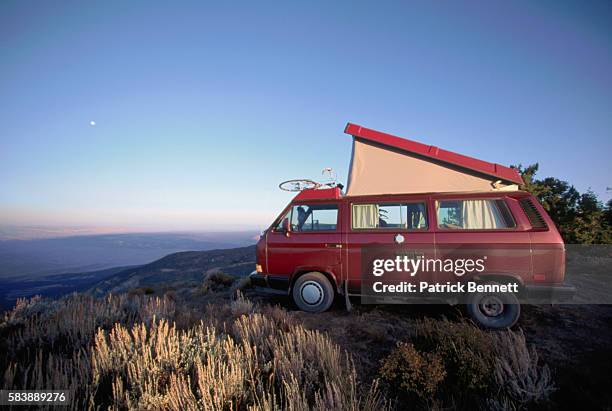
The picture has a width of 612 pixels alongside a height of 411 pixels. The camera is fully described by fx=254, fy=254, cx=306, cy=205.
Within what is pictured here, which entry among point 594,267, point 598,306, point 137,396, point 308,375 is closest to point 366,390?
point 308,375

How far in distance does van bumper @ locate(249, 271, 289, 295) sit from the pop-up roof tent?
2.39 metres

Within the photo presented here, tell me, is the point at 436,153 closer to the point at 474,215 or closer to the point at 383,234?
the point at 474,215

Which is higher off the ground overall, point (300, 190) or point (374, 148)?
point (374, 148)

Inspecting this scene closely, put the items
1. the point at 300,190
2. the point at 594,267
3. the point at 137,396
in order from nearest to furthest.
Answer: the point at 137,396, the point at 300,190, the point at 594,267

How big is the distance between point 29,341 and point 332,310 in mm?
5094

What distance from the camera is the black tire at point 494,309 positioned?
14.1ft

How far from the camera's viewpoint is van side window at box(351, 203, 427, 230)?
195 inches

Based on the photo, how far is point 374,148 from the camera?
5.55 m

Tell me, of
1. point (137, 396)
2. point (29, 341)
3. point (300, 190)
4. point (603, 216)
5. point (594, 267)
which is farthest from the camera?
point (603, 216)

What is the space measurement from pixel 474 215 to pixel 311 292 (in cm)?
349

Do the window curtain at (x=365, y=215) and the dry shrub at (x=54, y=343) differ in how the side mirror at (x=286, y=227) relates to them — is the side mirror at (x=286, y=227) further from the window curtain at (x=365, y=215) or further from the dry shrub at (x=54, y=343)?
the dry shrub at (x=54, y=343)

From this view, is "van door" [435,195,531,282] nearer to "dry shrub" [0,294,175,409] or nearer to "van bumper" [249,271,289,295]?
"van bumper" [249,271,289,295]

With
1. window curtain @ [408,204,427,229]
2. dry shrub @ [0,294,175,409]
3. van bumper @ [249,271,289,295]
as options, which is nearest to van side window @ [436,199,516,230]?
window curtain @ [408,204,427,229]

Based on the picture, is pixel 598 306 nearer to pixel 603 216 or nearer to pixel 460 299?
pixel 460 299
